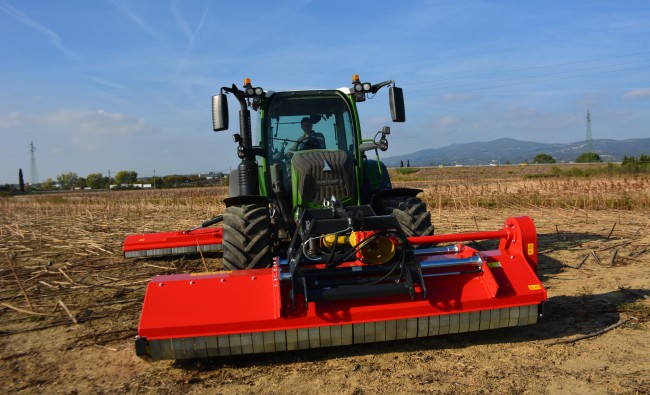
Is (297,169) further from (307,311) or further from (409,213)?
(307,311)

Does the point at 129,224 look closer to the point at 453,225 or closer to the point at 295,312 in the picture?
the point at 453,225

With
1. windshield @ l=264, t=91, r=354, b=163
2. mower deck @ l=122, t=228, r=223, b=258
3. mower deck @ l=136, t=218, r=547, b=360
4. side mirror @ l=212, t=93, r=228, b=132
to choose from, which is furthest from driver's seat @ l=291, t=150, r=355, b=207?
mower deck @ l=122, t=228, r=223, b=258

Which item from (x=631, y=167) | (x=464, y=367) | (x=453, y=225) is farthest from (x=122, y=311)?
(x=631, y=167)

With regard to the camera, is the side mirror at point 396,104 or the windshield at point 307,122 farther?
the windshield at point 307,122

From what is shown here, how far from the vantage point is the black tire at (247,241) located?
4.61 meters

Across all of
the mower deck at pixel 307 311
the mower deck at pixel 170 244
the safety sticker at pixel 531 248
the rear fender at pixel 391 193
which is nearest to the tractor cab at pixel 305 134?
the rear fender at pixel 391 193

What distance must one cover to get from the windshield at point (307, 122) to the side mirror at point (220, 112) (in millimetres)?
768

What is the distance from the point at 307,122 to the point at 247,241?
1.94 m

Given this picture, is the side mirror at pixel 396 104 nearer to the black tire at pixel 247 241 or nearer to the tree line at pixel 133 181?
the black tire at pixel 247 241

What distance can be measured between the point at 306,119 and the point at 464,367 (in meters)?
3.55

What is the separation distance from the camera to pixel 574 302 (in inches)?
186

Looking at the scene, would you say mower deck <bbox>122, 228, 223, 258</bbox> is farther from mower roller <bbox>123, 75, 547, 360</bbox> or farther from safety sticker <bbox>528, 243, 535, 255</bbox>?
safety sticker <bbox>528, 243, 535, 255</bbox>

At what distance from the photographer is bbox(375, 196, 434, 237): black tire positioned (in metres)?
5.17

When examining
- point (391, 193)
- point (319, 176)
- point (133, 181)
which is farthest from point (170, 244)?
point (133, 181)
